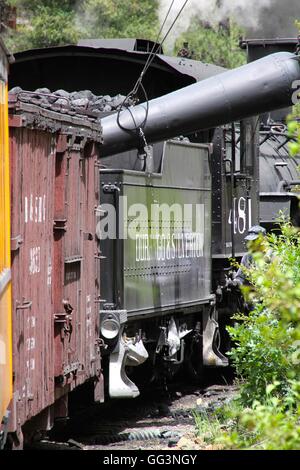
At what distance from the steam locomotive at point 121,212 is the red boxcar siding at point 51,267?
0.04 ft

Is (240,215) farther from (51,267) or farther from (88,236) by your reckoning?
(51,267)

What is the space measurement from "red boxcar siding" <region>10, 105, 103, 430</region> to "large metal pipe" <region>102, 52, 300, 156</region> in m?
1.35

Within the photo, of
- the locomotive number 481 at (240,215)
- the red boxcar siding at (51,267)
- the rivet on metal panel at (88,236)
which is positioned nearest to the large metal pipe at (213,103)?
the red boxcar siding at (51,267)

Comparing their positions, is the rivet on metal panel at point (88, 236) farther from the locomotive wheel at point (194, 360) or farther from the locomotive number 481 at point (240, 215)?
the locomotive number 481 at point (240, 215)

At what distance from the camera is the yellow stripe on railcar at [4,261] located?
5.93 meters

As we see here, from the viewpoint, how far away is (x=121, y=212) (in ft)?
33.8

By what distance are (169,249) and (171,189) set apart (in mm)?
585

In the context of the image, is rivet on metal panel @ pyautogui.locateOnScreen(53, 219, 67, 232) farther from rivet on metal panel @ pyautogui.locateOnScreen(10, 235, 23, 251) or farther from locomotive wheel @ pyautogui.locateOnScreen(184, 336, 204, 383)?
locomotive wheel @ pyautogui.locateOnScreen(184, 336, 204, 383)

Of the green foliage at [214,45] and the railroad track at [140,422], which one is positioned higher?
the green foliage at [214,45]

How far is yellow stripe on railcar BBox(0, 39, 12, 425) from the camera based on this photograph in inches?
233

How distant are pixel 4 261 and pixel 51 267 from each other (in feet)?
6.04

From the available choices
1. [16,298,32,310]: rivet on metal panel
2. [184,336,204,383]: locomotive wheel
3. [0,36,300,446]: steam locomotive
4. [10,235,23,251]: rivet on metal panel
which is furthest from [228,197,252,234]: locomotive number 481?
[10,235,23,251]: rivet on metal panel

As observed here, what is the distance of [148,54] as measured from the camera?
1204 cm
